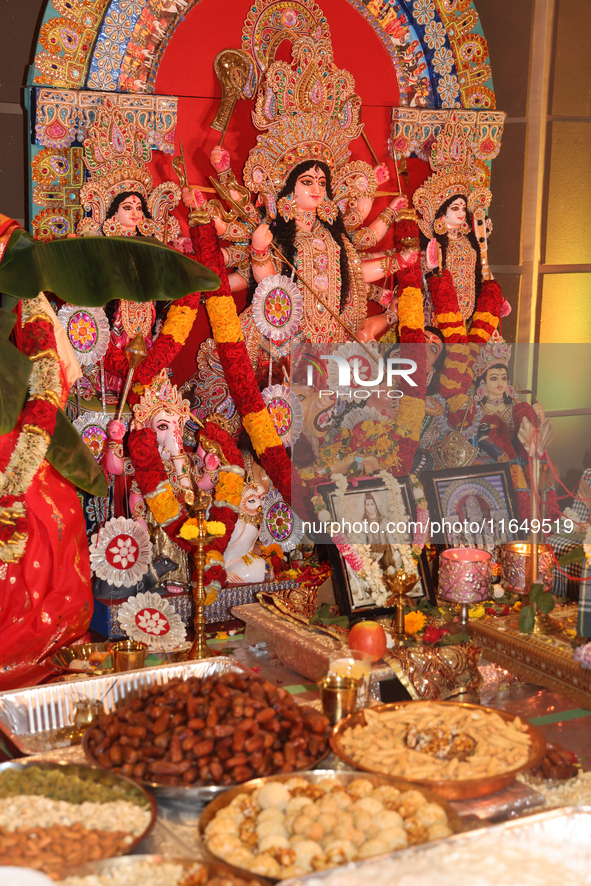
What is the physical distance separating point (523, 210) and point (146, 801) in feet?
16.3

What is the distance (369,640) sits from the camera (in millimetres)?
2895

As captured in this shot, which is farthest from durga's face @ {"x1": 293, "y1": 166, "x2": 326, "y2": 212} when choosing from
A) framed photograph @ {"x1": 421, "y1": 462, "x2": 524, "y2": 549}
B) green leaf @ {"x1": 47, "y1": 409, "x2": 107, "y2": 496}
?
green leaf @ {"x1": 47, "y1": 409, "x2": 107, "y2": 496}

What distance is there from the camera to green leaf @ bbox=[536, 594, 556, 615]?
3109 mm

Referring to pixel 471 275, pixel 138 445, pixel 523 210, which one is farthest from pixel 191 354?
pixel 523 210

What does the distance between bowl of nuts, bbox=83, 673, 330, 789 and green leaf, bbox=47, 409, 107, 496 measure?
6.05 ft

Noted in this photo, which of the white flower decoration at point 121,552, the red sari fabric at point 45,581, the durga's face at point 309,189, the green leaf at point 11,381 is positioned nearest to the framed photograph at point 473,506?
the white flower decoration at point 121,552

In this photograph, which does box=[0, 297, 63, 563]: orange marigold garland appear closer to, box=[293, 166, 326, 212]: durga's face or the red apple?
the red apple

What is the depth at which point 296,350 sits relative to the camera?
16.1 ft

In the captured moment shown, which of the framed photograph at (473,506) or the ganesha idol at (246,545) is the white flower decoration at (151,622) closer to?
A: the ganesha idol at (246,545)

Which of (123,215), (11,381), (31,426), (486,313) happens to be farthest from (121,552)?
(486,313)

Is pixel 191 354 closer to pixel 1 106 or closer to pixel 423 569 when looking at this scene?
pixel 1 106

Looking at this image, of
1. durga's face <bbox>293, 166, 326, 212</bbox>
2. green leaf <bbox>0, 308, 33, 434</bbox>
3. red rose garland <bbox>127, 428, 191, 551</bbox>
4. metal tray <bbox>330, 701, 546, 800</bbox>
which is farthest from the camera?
durga's face <bbox>293, 166, 326, 212</bbox>

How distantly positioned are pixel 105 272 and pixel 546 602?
Result: 2010mm

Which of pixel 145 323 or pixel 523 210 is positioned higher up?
pixel 523 210
